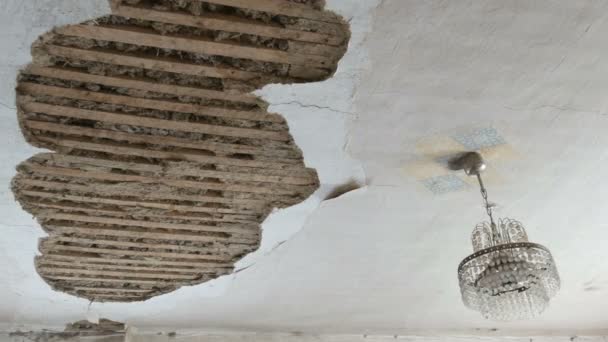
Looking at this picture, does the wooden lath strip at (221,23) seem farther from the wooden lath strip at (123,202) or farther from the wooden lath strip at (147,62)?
the wooden lath strip at (123,202)

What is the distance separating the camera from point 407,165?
2.11 m

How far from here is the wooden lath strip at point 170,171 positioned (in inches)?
74.2

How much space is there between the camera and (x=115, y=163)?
1924 mm

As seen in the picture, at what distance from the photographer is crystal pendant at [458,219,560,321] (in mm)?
1837

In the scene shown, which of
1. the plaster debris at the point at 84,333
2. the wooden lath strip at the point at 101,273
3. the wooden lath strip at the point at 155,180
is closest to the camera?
the wooden lath strip at the point at 155,180

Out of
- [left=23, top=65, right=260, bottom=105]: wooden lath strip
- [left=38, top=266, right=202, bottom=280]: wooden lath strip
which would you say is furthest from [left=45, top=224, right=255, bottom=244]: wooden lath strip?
[left=23, top=65, right=260, bottom=105]: wooden lath strip

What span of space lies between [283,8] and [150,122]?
569 mm

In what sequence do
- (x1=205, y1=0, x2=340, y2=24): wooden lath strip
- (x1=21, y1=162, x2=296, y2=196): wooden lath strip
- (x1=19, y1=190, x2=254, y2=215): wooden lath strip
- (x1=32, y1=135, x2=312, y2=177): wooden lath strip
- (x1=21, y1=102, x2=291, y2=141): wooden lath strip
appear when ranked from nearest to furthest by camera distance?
(x1=205, y1=0, x2=340, y2=24): wooden lath strip → (x1=21, y1=102, x2=291, y2=141): wooden lath strip → (x1=32, y1=135, x2=312, y2=177): wooden lath strip → (x1=21, y1=162, x2=296, y2=196): wooden lath strip → (x1=19, y1=190, x2=254, y2=215): wooden lath strip

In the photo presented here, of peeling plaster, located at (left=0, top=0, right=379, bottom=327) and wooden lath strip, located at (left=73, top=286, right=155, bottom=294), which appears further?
wooden lath strip, located at (left=73, top=286, right=155, bottom=294)

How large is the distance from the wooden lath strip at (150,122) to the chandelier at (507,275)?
0.74 metres

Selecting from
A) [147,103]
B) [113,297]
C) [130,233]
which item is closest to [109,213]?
[130,233]

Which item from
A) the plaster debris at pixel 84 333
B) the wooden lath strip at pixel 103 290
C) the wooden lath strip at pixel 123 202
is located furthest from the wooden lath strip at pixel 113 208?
the plaster debris at pixel 84 333

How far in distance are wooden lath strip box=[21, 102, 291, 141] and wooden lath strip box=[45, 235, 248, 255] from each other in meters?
0.76

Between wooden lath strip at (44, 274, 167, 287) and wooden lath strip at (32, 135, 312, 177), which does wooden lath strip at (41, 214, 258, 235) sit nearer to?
wooden lath strip at (32, 135, 312, 177)
